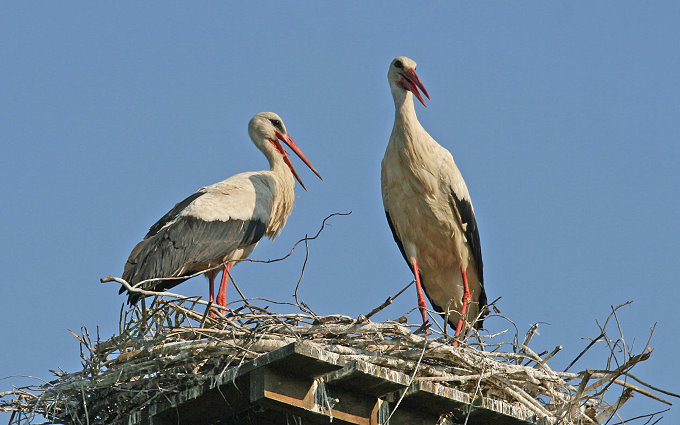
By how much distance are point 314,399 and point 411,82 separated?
3659mm

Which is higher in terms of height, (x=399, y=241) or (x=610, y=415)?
(x=399, y=241)

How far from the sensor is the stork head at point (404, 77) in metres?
7.89

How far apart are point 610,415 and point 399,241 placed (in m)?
2.67

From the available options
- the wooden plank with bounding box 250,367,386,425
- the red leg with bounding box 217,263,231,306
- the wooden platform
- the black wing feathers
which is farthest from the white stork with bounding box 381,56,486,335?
the wooden plank with bounding box 250,367,386,425

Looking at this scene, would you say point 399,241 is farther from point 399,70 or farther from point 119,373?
point 119,373

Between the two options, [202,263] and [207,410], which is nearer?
[207,410]

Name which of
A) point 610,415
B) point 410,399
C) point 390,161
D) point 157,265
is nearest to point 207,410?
point 410,399

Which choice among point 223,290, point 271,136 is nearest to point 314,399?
point 223,290

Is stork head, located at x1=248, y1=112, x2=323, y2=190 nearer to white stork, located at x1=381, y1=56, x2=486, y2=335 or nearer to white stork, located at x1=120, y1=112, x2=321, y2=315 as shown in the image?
white stork, located at x1=120, y1=112, x2=321, y2=315

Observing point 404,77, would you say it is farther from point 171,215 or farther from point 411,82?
point 171,215

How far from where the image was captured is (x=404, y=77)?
796cm

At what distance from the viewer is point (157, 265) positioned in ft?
24.6

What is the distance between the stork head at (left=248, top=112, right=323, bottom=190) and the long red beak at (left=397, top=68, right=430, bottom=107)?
1.54 metres

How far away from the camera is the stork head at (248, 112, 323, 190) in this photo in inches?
362
